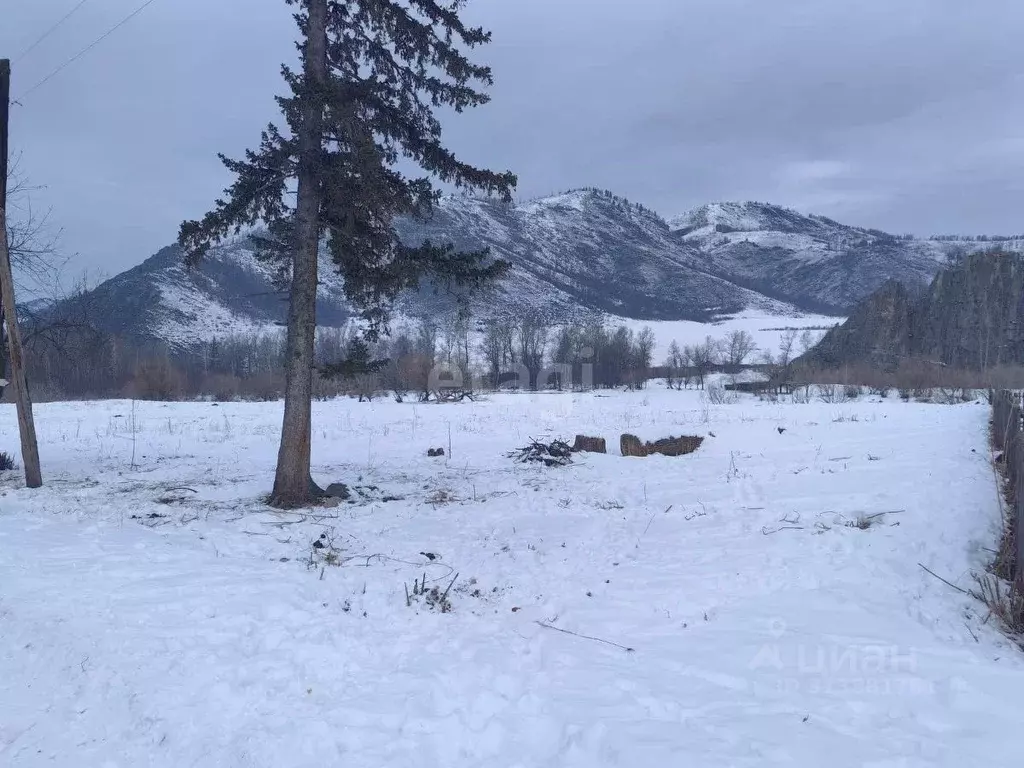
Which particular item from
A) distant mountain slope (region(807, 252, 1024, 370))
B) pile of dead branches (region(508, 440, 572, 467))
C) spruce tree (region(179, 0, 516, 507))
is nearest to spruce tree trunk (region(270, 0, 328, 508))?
spruce tree (region(179, 0, 516, 507))

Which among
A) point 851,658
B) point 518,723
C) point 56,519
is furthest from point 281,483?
point 851,658

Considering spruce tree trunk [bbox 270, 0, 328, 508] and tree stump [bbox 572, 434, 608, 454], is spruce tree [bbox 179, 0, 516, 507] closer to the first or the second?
spruce tree trunk [bbox 270, 0, 328, 508]

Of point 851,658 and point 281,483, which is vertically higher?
point 281,483

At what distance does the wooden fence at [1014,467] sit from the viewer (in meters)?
5.12

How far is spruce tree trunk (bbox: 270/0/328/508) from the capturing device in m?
9.42

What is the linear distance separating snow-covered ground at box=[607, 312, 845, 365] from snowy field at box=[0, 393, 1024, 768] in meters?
95.0

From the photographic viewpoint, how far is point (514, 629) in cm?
535

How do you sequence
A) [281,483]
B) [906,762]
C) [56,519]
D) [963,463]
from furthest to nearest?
[963,463] → [281,483] → [56,519] → [906,762]

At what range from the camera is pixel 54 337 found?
12898mm

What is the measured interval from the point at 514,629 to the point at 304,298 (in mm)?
6350

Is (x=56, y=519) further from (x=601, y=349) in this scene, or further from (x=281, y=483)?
(x=601, y=349)

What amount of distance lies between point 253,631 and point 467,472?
8404mm

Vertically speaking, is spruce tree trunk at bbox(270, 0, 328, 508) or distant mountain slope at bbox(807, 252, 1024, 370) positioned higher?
distant mountain slope at bbox(807, 252, 1024, 370)

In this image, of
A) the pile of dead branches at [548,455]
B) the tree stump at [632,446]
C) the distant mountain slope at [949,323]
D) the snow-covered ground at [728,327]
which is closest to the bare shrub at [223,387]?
the pile of dead branches at [548,455]
